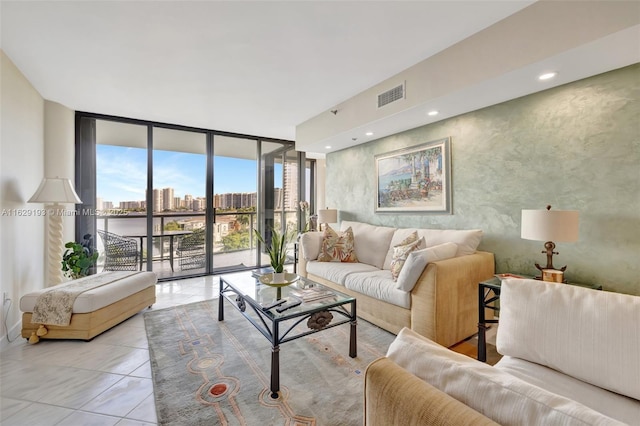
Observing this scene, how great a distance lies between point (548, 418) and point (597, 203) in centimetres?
248

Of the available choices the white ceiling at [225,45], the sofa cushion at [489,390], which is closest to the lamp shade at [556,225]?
the white ceiling at [225,45]

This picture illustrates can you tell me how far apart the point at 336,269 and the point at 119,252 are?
3.53 metres

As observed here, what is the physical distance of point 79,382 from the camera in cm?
194

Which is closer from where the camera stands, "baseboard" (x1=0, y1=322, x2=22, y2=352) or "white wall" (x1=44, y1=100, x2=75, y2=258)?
"baseboard" (x1=0, y1=322, x2=22, y2=352)

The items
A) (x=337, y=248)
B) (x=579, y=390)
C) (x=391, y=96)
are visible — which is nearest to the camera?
(x=579, y=390)

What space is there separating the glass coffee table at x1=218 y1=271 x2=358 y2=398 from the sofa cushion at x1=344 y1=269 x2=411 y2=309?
1.45 ft

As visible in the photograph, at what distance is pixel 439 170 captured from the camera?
3365 mm

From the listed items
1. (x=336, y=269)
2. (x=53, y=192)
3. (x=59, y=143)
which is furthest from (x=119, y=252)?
(x=336, y=269)

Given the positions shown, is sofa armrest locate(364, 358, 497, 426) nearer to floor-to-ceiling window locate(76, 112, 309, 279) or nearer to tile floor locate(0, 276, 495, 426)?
tile floor locate(0, 276, 495, 426)

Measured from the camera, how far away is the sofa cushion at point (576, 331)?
1058 millimetres

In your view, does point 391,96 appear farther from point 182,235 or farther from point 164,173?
point 182,235

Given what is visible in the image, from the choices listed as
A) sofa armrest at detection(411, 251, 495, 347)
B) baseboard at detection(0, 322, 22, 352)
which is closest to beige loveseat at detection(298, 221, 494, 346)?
sofa armrest at detection(411, 251, 495, 347)

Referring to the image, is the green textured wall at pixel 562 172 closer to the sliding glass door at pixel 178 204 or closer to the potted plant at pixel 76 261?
the sliding glass door at pixel 178 204

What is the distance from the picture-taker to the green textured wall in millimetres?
2107
